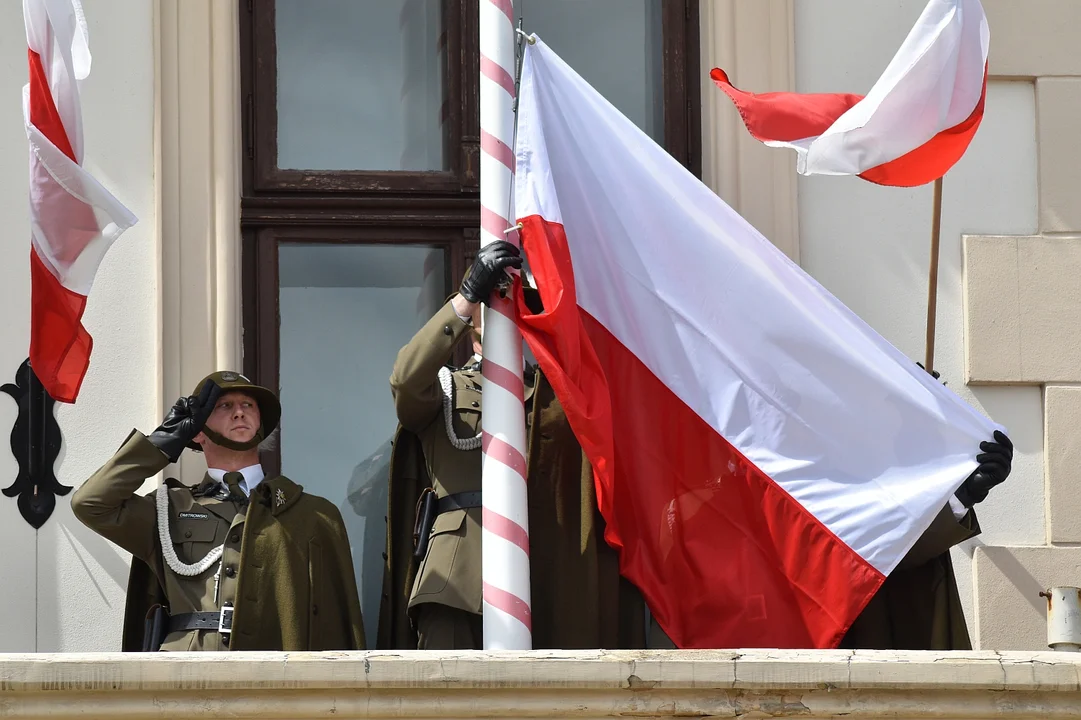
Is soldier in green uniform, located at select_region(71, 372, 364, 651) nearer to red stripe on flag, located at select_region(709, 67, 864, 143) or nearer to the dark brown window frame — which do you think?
the dark brown window frame

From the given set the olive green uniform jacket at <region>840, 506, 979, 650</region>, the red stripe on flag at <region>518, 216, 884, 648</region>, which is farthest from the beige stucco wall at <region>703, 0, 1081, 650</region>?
the red stripe on flag at <region>518, 216, 884, 648</region>

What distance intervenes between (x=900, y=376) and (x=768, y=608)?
0.69 m

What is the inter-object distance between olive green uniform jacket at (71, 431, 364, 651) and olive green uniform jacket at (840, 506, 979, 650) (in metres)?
1.36

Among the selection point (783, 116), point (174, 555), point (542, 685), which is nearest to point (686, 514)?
point (542, 685)

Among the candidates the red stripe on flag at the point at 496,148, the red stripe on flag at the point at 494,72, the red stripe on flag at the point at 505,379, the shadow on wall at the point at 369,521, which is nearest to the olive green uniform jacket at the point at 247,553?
the shadow on wall at the point at 369,521

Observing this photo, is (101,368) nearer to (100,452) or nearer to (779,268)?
(100,452)

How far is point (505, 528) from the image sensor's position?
4.94 m

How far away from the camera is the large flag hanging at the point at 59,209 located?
17.0ft

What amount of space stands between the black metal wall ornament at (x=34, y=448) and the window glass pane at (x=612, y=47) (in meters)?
1.90

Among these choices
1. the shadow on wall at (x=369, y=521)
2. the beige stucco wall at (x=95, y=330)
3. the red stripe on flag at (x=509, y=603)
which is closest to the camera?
the red stripe on flag at (x=509, y=603)

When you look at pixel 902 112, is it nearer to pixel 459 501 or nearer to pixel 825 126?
pixel 825 126

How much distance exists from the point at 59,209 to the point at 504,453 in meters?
1.31

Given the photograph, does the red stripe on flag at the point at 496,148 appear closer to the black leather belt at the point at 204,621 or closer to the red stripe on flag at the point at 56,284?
the red stripe on flag at the point at 56,284

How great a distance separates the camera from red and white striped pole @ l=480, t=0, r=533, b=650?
16.1 ft
